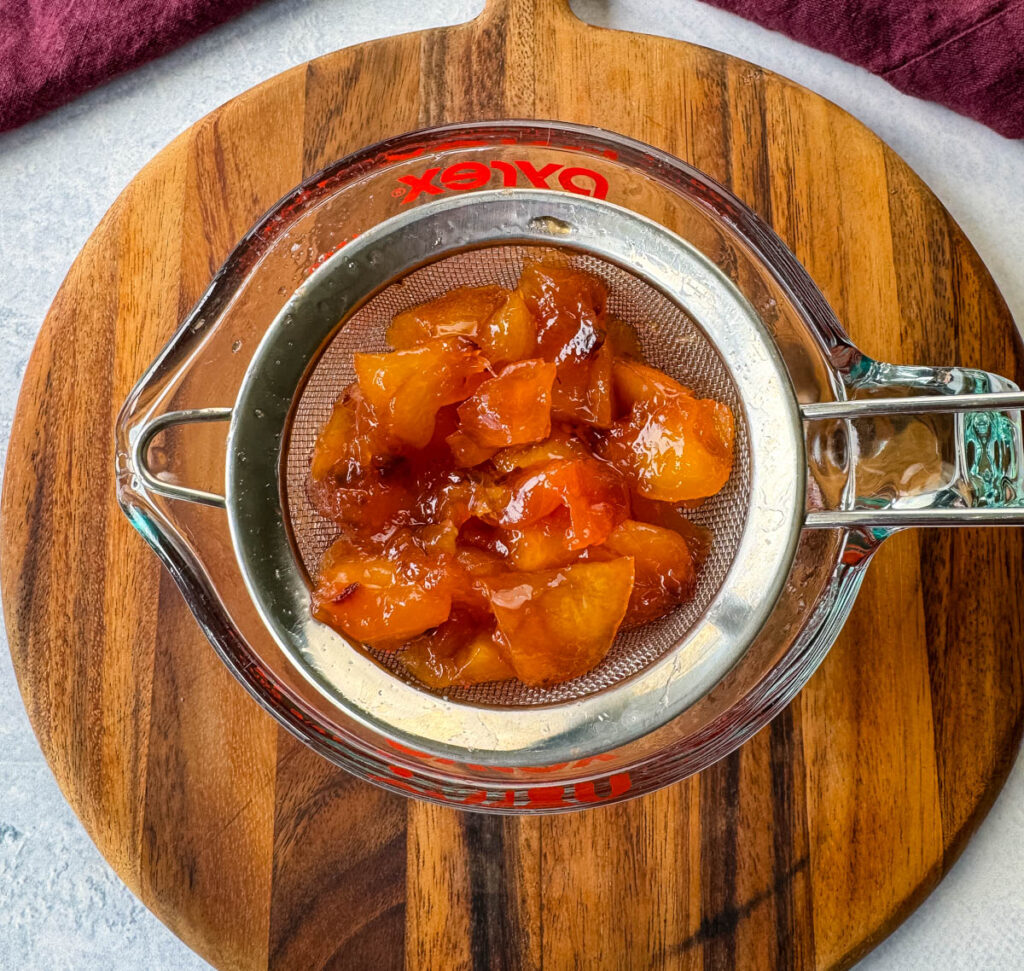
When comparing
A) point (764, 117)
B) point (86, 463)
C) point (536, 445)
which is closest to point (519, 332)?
point (536, 445)

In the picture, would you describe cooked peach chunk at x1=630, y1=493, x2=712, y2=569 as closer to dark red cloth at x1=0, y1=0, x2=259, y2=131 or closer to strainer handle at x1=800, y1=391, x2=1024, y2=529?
strainer handle at x1=800, y1=391, x2=1024, y2=529

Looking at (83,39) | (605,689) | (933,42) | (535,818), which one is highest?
(83,39)

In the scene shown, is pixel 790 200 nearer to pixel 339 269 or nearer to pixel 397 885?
pixel 339 269

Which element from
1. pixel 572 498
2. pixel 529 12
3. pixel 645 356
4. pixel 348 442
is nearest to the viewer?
pixel 572 498

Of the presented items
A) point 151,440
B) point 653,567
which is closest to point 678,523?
point 653,567

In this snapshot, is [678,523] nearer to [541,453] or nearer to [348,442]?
[541,453]

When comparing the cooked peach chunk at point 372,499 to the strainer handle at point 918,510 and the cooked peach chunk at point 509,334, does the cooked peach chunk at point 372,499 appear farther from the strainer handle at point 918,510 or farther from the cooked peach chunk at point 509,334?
the strainer handle at point 918,510
